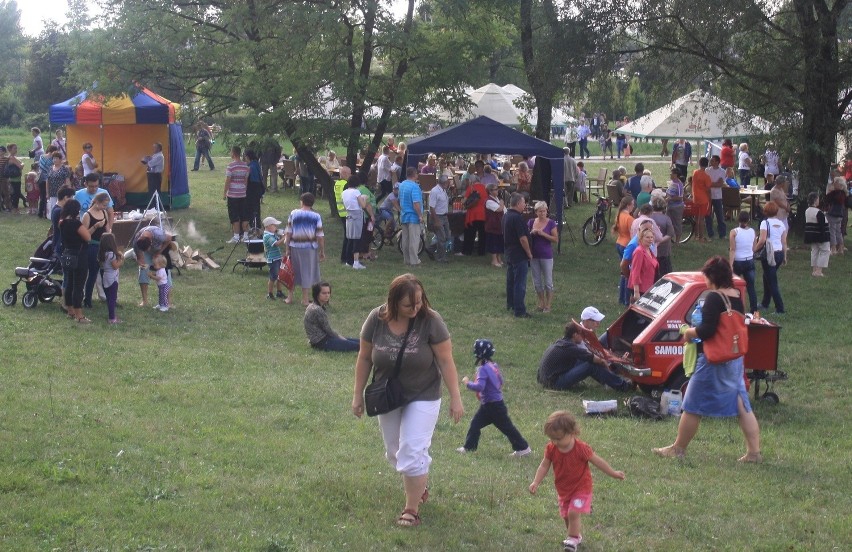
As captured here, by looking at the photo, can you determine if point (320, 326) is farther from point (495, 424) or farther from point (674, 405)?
point (495, 424)

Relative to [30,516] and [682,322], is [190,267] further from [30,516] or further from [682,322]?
[30,516]

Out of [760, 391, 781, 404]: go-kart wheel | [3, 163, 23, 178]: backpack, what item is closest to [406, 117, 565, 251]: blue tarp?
[3, 163, 23, 178]: backpack

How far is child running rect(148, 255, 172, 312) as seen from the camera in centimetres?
1463

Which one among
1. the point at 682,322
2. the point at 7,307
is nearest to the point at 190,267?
the point at 7,307

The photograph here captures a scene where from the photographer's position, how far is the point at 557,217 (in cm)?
2164

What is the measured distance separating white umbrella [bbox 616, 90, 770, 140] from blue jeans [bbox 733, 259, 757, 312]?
795 cm

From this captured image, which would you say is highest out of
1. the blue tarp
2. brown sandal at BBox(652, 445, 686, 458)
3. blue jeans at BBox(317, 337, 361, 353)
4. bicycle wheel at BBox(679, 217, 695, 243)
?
the blue tarp

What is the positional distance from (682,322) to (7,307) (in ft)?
29.4

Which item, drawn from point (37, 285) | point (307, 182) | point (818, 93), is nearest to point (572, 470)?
point (37, 285)

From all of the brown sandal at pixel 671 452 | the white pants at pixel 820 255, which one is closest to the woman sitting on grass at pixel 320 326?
the brown sandal at pixel 671 452

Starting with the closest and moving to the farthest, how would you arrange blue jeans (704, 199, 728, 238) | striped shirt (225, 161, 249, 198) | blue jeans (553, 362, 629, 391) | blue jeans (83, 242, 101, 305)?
1. blue jeans (553, 362, 629, 391)
2. blue jeans (83, 242, 101, 305)
3. striped shirt (225, 161, 249, 198)
4. blue jeans (704, 199, 728, 238)

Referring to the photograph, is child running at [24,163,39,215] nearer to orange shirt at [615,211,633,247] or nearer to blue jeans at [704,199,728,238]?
orange shirt at [615,211,633,247]

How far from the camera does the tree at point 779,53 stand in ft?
→ 66.5

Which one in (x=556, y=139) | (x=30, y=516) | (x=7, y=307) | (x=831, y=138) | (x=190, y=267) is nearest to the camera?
(x=30, y=516)
